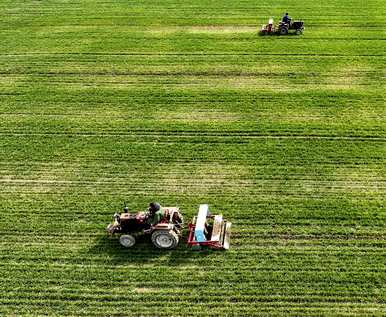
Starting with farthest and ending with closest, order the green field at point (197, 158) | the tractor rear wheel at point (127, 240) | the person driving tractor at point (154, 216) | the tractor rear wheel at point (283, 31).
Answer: the tractor rear wheel at point (283, 31) → the tractor rear wheel at point (127, 240) → the person driving tractor at point (154, 216) → the green field at point (197, 158)

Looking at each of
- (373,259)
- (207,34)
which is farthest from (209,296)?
(207,34)

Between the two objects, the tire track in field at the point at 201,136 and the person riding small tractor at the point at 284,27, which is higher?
the person riding small tractor at the point at 284,27

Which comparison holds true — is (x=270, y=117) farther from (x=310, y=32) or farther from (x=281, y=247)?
(x=310, y=32)

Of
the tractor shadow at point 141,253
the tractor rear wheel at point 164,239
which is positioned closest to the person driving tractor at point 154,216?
the tractor rear wheel at point 164,239

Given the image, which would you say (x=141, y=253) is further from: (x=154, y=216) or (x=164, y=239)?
(x=154, y=216)

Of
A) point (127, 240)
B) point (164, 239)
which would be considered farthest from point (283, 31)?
point (127, 240)

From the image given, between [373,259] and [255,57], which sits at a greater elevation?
[255,57]

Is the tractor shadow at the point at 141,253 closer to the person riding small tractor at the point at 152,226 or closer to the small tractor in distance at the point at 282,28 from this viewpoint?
the person riding small tractor at the point at 152,226

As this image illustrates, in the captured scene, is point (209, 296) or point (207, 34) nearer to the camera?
point (209, 296)
